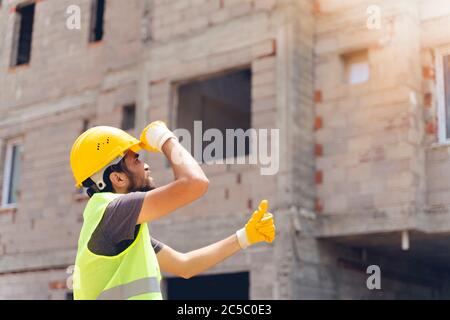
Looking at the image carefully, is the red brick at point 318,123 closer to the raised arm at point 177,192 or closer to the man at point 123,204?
the man at point 123,204

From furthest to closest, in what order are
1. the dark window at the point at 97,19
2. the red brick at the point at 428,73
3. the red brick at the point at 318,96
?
1. the dark window at the point at 97,19
2. the red brick at the point at 318,96
3. the red brick at the point at 428,73

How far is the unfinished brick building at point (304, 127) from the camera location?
A: 11.8 m

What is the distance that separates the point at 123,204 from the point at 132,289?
1.28ft

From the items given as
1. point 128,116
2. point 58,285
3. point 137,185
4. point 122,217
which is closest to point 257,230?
Answer: point 137,185

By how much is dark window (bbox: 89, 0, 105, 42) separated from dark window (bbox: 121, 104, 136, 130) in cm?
246

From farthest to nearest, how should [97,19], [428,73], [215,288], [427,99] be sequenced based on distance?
[97,19] → [215,288] → [428,73] → [427,99]

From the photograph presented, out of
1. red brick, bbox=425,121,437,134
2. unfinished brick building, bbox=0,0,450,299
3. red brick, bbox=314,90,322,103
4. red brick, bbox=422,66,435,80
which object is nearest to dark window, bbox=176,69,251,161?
unfinished brick building, bbox=0,0,450,299

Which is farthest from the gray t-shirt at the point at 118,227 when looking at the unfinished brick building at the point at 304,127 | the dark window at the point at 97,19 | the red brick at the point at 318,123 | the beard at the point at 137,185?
the dark window at the point at 97,19

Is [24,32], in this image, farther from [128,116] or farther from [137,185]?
[137,185]

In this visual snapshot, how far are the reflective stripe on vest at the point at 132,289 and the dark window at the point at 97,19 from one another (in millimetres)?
13676

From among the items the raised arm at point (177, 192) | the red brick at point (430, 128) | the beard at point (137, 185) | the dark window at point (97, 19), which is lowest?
the raised arm at point (177, 192)

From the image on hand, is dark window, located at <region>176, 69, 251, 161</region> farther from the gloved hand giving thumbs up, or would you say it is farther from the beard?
the beard

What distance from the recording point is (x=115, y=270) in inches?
140
